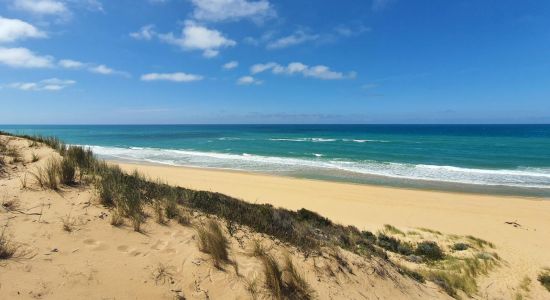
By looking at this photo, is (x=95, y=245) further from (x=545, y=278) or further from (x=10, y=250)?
(x=545, y=278)

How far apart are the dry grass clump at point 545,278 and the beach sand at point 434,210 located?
0.18m

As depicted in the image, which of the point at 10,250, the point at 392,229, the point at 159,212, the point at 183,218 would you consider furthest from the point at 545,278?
the point at 10,250

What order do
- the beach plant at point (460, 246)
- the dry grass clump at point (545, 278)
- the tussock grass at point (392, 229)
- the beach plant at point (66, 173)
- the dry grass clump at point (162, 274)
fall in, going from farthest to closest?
the tussock grass at point (392, 229) < the beach plant at point (460, 246) < the dry grass clump at point (545, 278) < the beach plant at point (66, 173) < the dry grass clump at point (162, 274)

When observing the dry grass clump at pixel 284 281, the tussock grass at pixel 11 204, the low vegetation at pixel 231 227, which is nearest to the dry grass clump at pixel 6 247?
the tussock grass at pixel 11 204

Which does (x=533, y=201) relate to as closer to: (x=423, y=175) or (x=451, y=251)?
(x=423, y=175)

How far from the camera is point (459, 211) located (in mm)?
15031

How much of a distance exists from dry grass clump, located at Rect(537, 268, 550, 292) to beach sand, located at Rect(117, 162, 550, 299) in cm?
18

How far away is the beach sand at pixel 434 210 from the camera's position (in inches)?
365

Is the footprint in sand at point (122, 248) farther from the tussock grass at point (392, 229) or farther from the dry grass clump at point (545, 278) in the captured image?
the tussock grass at point (392, 229)

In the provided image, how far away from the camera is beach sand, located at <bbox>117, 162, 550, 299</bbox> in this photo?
9282 mm

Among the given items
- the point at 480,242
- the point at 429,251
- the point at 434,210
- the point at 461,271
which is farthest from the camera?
the point at 434,210

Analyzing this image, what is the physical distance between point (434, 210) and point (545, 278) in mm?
7243

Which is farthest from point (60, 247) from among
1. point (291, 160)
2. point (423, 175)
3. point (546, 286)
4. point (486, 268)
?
point (291, 160)

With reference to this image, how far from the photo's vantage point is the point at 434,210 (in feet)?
49.4
